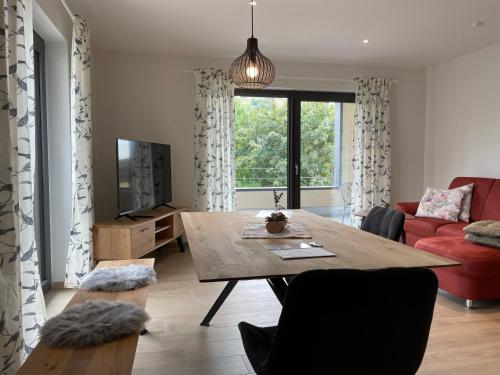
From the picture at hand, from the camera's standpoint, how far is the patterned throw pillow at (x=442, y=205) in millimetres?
4316

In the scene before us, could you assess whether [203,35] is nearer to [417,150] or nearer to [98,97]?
[98,97]

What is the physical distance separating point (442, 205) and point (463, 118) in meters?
1.35

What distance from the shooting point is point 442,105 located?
17.4 feet

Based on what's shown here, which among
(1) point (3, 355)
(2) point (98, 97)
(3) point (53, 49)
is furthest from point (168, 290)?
(2) point (98, 97)

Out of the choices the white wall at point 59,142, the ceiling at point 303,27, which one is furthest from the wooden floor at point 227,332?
the ceiling at point 303,27

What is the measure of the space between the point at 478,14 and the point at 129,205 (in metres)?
3.84

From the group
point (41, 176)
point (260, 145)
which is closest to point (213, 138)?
point (260, 145)

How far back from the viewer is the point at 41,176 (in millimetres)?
3289

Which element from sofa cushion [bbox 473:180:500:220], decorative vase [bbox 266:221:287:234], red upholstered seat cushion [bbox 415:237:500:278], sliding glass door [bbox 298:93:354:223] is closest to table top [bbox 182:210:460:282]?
decorative vase [bbox 266:221:287:234]

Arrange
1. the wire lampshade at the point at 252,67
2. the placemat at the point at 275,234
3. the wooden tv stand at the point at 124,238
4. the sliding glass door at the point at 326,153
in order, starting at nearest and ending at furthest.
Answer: the placemat at the point at 275,234
the wire lampshade at the point at 252,67
the wooden tv stand at the point at 124,238
the sliding glass door at the point at 326,153

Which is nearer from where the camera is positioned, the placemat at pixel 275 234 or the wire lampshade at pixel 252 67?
the placemat at pixel 275 234

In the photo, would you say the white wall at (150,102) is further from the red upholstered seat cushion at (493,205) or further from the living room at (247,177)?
the red upholstered seat cushion at (493,205)

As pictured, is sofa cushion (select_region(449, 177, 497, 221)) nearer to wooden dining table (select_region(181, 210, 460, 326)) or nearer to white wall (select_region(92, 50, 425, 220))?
white wall (select_region(92, 50, 425, 220))

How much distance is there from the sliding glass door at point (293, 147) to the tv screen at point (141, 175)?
106cm
